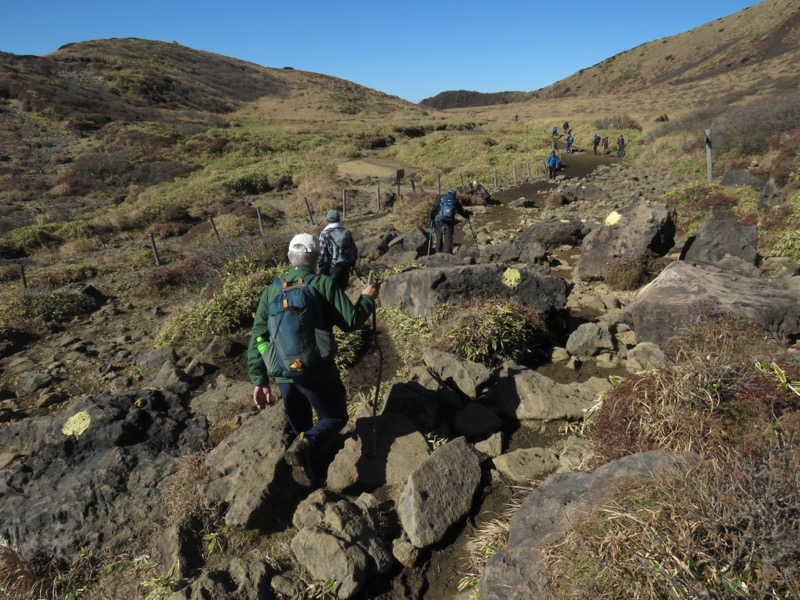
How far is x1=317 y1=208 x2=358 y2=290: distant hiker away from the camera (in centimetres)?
805

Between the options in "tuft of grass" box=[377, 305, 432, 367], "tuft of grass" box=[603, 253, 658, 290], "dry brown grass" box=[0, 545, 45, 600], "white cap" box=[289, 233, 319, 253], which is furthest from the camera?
"tuft of grass" box=[603, 253, 658, 290]

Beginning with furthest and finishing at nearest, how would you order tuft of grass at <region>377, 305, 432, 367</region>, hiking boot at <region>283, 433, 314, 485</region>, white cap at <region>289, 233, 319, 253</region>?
1. tuft of grass at <region>377, 305, 432, 367</region>
2. white cap at <region>289, 233, 319, 253</region>
3. hiking boot at <region>283, 433, 314, 485</region>

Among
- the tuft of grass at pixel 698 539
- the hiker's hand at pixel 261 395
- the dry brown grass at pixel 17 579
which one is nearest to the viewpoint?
the tuft of grass at pixel 698 539

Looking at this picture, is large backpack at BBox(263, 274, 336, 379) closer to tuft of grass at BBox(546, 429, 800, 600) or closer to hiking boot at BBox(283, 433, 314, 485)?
hiking boot at BBox(283, 433, 314, 485)

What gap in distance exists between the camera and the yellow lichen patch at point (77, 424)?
4.54 metres

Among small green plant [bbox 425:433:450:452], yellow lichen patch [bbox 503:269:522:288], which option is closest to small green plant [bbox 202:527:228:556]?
small green plant [bbox 425:433:450:452]

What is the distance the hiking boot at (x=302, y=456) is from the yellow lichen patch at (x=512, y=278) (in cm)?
437

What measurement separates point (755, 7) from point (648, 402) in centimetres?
12894

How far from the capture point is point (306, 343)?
3.53m

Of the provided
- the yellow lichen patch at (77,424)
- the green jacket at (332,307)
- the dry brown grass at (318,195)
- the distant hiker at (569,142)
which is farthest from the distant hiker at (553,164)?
the yellow lichen patch at (77,424)

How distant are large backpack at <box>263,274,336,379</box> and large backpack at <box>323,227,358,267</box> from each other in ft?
14.6

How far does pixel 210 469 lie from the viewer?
13.5 ft

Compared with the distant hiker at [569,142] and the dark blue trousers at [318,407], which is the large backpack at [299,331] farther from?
the distant hiker at [569,142]

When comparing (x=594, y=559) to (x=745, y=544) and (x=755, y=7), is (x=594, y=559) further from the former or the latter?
(x=755, y=7)
